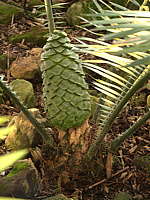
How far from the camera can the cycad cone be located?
4.10 feet

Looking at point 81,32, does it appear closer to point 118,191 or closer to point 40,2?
point 40,2

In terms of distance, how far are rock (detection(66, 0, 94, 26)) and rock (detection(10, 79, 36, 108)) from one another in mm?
924

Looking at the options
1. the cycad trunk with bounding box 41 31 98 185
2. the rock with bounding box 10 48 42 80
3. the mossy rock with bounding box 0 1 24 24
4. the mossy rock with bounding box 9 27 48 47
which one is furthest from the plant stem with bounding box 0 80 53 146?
the mossy rock with bounding box 0 1 24 24

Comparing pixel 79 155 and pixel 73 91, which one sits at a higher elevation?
pixel 73 91

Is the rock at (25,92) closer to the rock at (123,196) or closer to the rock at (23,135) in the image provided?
the rock at (23,135)

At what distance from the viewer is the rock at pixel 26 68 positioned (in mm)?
2092

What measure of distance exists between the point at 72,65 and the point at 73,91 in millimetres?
90

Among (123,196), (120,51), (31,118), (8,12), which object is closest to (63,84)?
(31,118)

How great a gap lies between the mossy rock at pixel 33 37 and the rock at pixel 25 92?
623 mm

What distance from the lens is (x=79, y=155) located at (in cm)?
132

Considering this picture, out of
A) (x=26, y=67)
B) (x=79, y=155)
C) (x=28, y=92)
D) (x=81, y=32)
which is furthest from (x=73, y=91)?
(x=81, y=32)

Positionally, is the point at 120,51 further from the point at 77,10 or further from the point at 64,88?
the point at 77,10

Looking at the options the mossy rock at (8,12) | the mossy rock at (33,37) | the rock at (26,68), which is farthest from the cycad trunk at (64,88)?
the mossy rock at (8,12)

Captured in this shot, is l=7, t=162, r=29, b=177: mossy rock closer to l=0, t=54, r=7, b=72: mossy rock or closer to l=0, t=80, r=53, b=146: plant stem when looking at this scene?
l=0, t=80, r=53, b=146: plant stem
